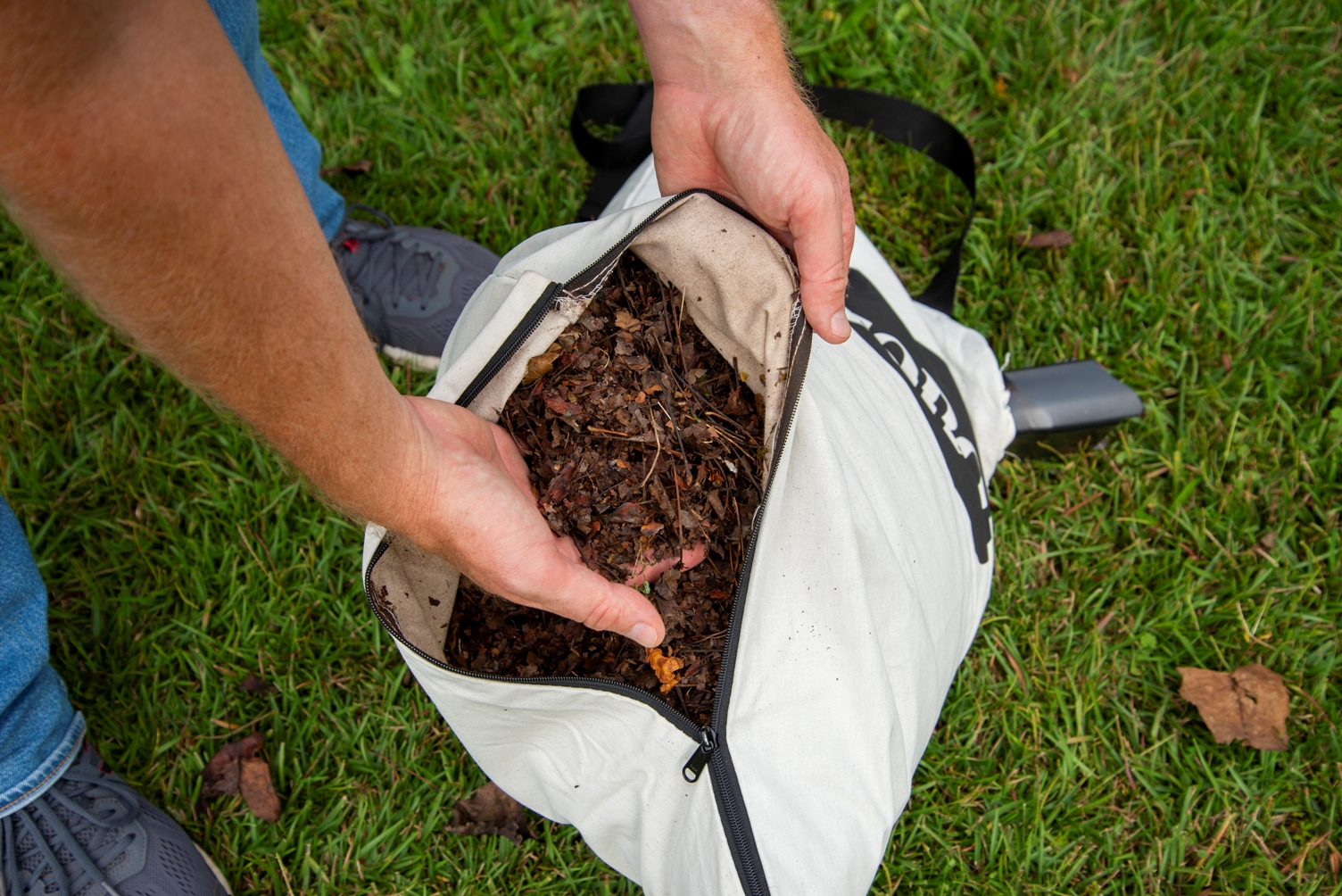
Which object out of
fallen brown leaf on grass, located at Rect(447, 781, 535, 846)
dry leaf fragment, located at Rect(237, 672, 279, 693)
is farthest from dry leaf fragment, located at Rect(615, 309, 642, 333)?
dry leaf fragment, located at Rect(237, 672, 279, 693)

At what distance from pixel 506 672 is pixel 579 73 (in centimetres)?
201

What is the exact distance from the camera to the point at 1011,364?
2375 millimetres

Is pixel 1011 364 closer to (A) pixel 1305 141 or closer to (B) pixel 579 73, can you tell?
(A) pixel 1305 141

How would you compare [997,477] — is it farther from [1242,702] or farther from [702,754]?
[702,754]

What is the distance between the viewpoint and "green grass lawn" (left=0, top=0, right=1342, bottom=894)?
6.38 ft

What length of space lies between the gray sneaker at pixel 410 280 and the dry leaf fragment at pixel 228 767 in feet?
3.67

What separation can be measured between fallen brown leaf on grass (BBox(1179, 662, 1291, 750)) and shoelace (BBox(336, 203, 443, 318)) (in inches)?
93.0

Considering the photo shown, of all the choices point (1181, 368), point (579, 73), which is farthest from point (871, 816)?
point (579, 73)

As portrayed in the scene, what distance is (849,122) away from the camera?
92.0 inches

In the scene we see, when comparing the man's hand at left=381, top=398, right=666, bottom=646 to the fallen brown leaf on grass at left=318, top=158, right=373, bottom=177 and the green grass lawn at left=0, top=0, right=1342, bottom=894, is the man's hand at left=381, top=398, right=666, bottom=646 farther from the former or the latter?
the fallen brown leaf on grass at left=318, top=158, right=373, bottom=177

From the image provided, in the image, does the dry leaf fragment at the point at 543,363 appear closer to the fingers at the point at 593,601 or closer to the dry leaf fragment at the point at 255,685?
the fingers at the point at 593,601

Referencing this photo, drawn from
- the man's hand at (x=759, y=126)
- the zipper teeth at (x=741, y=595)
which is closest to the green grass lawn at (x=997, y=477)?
the zipper teeth at (x=741, y=595)

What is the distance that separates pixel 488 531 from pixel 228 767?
4.10 feet

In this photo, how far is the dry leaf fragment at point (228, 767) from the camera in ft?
6.39
